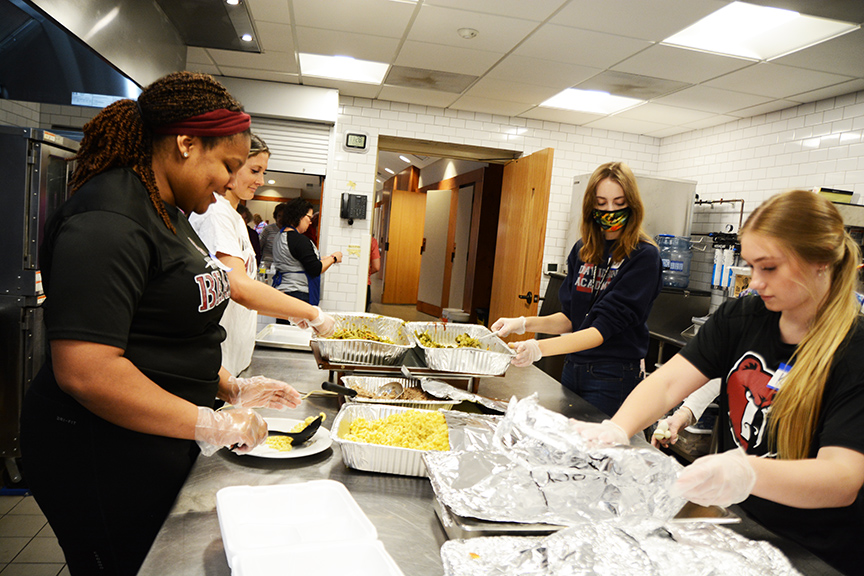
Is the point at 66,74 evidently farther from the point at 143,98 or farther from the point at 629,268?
the point at 629,268

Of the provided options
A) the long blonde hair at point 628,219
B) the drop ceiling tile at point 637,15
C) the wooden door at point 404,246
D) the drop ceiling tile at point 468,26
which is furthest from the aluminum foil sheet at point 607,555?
the wooden door at point 404,246

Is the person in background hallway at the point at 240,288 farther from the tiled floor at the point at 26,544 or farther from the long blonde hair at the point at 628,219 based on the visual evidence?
the tiled floor at the point at 26,544

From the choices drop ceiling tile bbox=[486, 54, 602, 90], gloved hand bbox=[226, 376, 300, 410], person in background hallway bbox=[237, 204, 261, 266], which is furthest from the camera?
person in background hallway bbox=[237, 204, 261, 266]

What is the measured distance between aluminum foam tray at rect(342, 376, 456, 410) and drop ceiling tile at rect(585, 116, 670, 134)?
15.5 feet

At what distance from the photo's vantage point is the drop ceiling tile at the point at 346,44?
162 inches

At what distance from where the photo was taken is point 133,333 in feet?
3.84

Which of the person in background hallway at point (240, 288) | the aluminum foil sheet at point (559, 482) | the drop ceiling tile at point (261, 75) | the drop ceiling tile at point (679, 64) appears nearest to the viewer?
the aluminum foil sheet at point (559, 482)

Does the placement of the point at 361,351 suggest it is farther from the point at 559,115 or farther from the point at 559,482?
the point at 559,115

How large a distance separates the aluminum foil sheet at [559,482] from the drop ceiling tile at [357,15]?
10.4 ft

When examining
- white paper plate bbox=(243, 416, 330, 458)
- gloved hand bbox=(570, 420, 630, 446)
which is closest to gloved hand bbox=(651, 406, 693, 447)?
gloved hand bbox=(570, 420, 630, 446)

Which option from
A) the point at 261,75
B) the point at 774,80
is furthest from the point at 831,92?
the point at 261,75

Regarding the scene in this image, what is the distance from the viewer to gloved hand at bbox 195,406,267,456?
1.22 m

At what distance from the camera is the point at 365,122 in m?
5.90

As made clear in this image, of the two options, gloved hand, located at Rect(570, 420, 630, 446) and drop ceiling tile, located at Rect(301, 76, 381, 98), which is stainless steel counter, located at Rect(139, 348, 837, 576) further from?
drop ceiling tile, located at Rect(301, 76, 381, 98)
